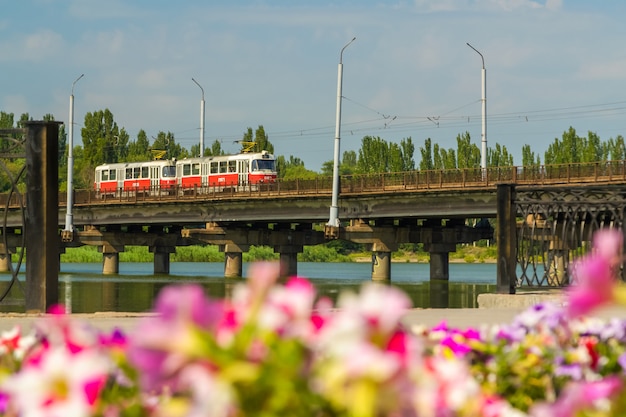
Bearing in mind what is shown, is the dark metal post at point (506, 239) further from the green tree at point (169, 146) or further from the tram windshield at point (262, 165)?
the green tree at point (169, 146)

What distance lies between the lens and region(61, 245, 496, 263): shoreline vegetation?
389ft

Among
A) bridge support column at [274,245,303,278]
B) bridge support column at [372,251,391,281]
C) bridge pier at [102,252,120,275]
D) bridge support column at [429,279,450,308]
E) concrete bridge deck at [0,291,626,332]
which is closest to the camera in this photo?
concrete bridge deck at [0,291,626,332]

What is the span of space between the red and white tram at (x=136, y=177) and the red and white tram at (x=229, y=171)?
179 centimetres

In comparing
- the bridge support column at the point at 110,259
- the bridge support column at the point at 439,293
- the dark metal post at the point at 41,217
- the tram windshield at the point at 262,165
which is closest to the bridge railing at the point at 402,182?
the tram windshield at the point at 262,165

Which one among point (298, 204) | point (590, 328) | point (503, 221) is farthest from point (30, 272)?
point (298, 204)

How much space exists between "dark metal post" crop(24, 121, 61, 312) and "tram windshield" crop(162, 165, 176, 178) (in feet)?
207

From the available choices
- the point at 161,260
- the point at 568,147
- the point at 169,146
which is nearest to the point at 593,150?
the point at 568,147

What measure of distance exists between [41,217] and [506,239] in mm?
8279

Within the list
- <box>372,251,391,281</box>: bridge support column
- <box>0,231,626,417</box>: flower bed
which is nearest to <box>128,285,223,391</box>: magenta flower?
<box>0,231,626,417</box>: flower bed

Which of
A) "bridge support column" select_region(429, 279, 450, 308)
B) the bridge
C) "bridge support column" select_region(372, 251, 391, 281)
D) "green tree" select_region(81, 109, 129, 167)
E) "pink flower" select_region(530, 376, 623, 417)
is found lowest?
"bridge support column" select_region(429, 279, 450, 308)

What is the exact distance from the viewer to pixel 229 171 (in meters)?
74.8

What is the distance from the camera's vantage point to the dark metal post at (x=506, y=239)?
19.8 m

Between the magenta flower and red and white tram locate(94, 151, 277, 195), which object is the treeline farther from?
the magenta flower

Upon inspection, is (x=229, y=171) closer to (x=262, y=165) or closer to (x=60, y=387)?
(x=262, y=165)
